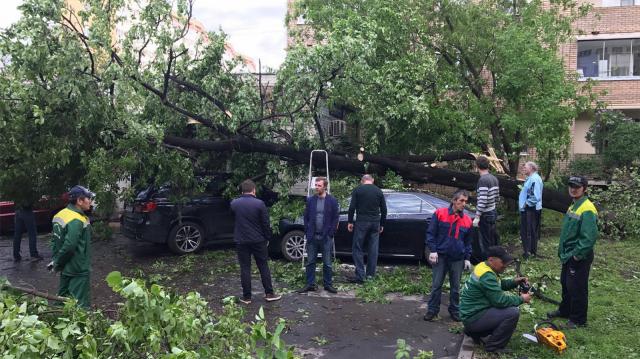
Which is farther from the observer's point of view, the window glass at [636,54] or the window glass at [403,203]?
the window glass at [636,54]

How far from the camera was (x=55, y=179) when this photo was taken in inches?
359

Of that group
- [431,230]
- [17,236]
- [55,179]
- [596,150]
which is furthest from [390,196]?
[596,150]

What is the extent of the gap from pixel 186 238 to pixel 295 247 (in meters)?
2.22

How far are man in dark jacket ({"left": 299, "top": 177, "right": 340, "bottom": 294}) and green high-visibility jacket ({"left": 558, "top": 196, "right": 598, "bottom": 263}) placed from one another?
302cm

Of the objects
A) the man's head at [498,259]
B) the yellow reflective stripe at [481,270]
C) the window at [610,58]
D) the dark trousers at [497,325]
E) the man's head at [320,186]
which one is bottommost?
the dark trousers at [497,325]

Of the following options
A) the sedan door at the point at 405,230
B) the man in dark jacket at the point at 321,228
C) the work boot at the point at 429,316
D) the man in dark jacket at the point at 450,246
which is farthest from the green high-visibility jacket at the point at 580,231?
the sedan door at the point at 405,230

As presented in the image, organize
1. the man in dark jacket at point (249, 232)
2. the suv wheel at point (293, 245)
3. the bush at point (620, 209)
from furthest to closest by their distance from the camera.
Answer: the bush at point (620, 209) → the suv wheel at point (293, 245) → the man in dark jacket at point (249, 232)

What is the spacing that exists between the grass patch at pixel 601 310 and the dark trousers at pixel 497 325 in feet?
0.49

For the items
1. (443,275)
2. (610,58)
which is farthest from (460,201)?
(610,58)

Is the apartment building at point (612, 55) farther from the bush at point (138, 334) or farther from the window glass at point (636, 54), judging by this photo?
the bush at point (138, 334)

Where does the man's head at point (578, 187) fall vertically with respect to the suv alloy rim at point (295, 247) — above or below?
above

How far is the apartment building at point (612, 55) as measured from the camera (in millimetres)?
18844

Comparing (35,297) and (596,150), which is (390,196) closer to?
(35,297)

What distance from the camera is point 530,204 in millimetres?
9164
